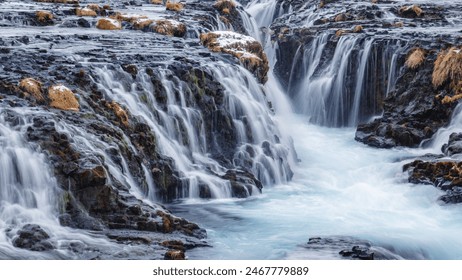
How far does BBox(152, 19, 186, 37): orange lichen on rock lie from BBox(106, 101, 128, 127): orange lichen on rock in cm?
877

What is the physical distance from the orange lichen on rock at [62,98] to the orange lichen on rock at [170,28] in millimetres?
9320

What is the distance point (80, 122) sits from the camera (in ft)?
47.2

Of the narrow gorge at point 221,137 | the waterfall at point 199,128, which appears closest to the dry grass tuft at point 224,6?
the narrow gorge at point 221,137

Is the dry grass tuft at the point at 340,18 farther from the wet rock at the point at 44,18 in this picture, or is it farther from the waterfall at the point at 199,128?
the wet rock at the point at 44,18

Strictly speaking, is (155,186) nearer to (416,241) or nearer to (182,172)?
(182,172)

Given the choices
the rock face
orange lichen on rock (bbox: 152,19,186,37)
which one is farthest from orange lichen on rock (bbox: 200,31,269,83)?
orange lichen on rock (bbox: 152,19,186,37)

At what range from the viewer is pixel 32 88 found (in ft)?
49.3

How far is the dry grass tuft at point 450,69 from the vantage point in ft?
68.7

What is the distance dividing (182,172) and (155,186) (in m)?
0.87

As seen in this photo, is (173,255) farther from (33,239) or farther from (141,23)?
(141,23)

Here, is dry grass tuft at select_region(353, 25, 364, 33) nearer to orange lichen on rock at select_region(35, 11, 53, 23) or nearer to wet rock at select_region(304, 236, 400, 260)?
orange lichen on rock at select_region(35, 11, 53, 23)

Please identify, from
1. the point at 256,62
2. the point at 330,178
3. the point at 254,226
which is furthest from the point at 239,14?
the point at 254,226

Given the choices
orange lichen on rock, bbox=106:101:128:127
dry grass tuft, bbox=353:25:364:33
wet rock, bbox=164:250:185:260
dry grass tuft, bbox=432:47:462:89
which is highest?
dry grass tuft, bbox=353:25:364:33

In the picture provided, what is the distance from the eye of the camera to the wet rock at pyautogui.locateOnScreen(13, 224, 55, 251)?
419 inches
